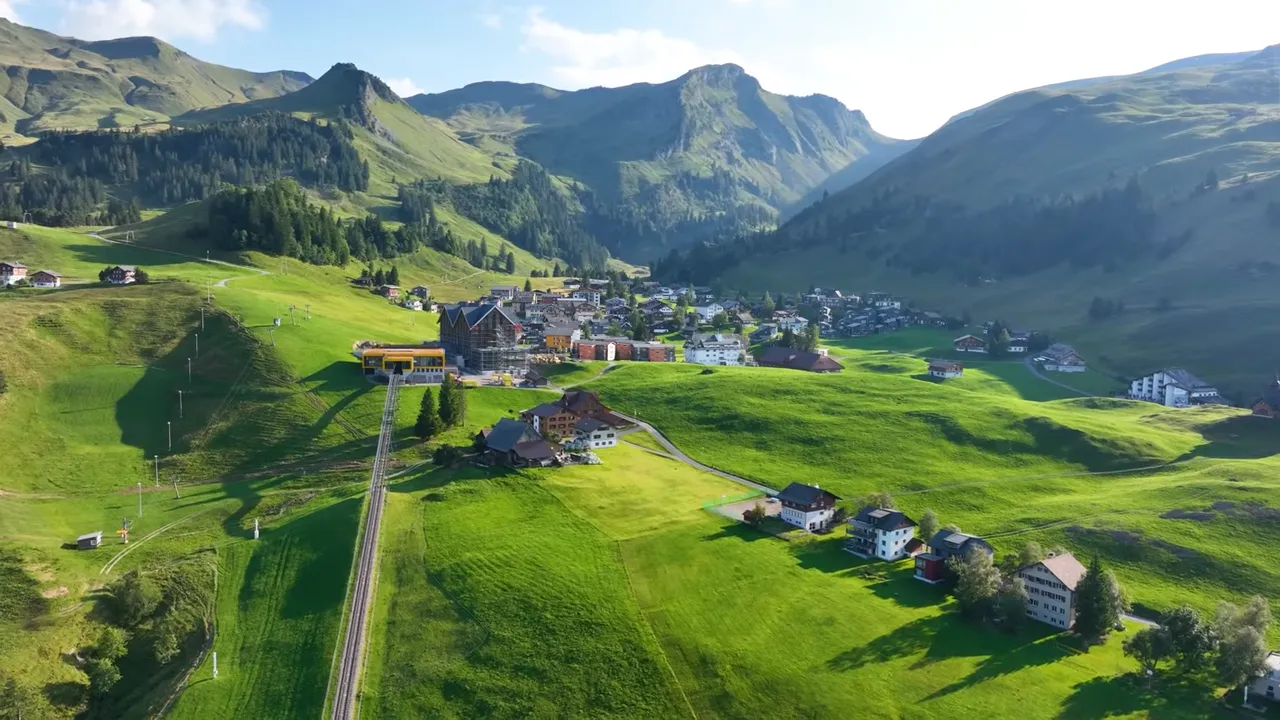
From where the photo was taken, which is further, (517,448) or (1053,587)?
(517,448)

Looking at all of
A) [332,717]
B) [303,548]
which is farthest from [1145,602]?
[303,548]

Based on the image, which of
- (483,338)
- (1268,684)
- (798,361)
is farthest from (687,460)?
(798,361)

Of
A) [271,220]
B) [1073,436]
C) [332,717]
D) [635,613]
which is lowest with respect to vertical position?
[332,717]

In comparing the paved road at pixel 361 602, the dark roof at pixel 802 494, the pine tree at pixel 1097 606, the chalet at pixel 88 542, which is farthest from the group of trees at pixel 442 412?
the pine tree at pixel 1097 606

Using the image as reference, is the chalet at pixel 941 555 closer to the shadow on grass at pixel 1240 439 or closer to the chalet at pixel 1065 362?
the shadow on grass at pixel 1240 439

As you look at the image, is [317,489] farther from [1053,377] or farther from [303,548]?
[1053,377]

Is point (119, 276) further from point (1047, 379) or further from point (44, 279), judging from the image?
point (1047, 379)

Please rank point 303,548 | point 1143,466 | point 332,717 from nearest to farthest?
point 332,717 < point 303,548 < point 1143,466
